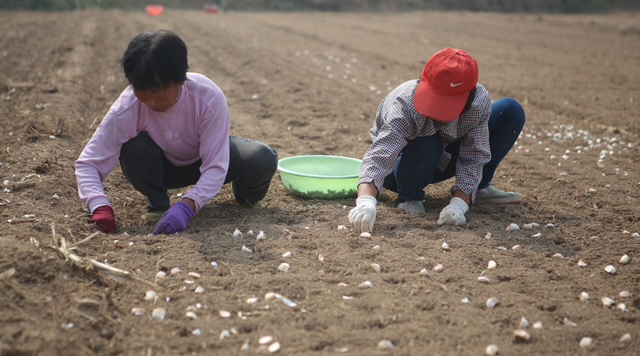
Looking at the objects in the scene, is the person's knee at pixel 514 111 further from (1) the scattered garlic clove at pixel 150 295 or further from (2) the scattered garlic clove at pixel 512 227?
(1) the scattered garlic clove at pixel 150 295

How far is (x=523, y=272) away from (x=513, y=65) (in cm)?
646

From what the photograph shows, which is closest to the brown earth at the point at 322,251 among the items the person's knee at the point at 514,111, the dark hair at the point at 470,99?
the person's knee at the point at 514,111

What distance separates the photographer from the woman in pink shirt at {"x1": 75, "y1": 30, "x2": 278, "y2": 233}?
2461mm

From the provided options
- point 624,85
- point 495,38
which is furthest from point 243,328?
point 495,38

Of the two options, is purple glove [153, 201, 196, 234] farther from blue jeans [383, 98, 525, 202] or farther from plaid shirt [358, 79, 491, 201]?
blue jeans [383, 98, 525, 202]

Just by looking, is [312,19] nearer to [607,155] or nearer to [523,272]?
[607,155]

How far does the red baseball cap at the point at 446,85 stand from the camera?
96.6 inches

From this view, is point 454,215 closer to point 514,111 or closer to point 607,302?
point 514,111

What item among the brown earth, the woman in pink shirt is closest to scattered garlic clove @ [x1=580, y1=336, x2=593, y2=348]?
the brown earth

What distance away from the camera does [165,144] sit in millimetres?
2680

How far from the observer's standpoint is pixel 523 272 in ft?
7.67

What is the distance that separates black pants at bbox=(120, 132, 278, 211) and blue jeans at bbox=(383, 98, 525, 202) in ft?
2.57

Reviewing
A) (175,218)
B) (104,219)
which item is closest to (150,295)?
(175,218)

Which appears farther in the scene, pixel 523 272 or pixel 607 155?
pixel 607 155
